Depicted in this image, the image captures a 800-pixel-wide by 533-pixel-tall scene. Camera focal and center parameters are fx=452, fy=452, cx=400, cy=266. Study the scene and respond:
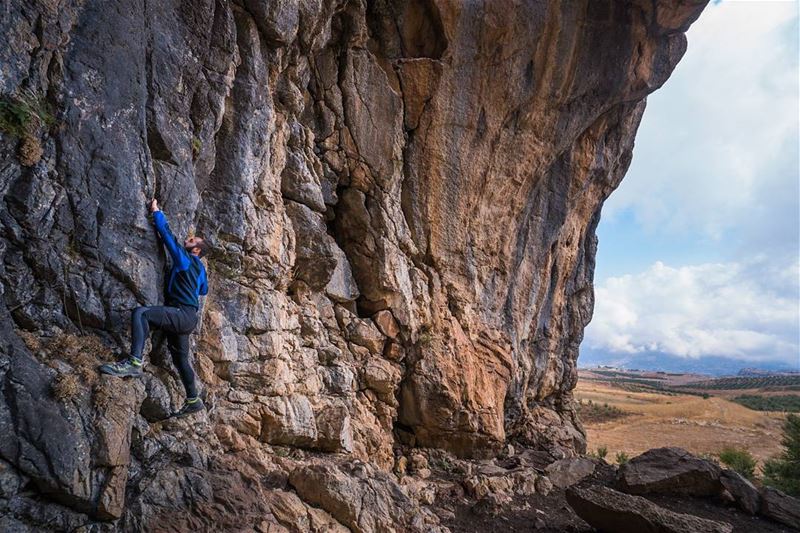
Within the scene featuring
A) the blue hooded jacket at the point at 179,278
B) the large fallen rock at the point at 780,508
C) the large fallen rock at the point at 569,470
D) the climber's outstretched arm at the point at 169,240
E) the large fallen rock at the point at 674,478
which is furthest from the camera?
the large fallen rock at the point at 569,470

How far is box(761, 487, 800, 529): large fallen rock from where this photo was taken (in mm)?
13422

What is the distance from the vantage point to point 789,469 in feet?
76.1

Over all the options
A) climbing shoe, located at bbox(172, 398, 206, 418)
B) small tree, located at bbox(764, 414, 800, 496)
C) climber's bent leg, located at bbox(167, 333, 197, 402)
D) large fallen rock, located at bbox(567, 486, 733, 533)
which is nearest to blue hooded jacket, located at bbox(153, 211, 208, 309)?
→ climber's bent leg, located at bbox(167, 333, 197, 402)

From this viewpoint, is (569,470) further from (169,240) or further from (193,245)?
(169,240)

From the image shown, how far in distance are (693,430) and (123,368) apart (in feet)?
177

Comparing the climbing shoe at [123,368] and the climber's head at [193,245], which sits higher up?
the climber's head at [193,245]

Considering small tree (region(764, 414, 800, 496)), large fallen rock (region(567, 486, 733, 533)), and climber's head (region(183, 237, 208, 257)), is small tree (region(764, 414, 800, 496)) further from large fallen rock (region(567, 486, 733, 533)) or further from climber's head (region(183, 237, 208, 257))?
climber's head (region(183, 237, 208, 257))

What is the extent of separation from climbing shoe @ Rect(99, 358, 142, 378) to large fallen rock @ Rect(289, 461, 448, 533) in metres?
3.70

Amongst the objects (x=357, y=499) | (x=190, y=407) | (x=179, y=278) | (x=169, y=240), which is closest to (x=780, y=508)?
(x=357, y=499)

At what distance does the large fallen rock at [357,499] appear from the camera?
8195mm

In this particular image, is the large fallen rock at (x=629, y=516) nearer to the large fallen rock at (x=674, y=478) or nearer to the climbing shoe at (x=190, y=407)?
the large fallen rock at (x=674, y=478)

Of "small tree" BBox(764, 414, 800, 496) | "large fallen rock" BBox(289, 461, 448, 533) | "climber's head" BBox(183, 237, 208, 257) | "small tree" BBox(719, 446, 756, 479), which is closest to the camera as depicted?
"large fallen rock" BBox(289, 461, 448, 533)

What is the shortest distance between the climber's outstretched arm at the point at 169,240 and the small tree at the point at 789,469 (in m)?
27.8

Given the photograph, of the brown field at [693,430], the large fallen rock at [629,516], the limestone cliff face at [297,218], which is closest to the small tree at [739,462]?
the brown field at [693,430]
